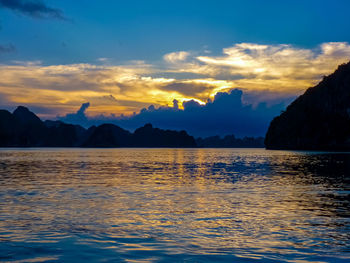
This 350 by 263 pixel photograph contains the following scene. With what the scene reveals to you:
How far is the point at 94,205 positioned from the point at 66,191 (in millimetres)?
10272

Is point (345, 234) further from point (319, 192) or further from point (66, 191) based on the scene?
point (66, 191)

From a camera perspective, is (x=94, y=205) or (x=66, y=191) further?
(x=66, y=191)

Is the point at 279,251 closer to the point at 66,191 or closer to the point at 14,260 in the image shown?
the point at 14,260

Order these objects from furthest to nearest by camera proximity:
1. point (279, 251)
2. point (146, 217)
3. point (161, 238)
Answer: point (146, 217) < point (161, 238) < point (279, 251)

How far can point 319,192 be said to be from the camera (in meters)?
37.8

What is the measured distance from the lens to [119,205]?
28.2m

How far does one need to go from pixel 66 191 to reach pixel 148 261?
25.1 meters

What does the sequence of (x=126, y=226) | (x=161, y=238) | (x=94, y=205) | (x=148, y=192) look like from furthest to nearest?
(x=148, y=192), (x=94, y=205), (x=126, y=226), (x=161, y=238)

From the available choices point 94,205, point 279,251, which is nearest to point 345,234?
point 279,251

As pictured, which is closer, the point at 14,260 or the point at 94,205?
the point at 14,260

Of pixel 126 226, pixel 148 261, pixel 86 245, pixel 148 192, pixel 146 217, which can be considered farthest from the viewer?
pixel 148 192

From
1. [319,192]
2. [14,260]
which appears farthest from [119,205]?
[319,192]

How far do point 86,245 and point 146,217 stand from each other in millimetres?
7095

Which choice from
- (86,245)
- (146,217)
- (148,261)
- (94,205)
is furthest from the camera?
(94,205)
